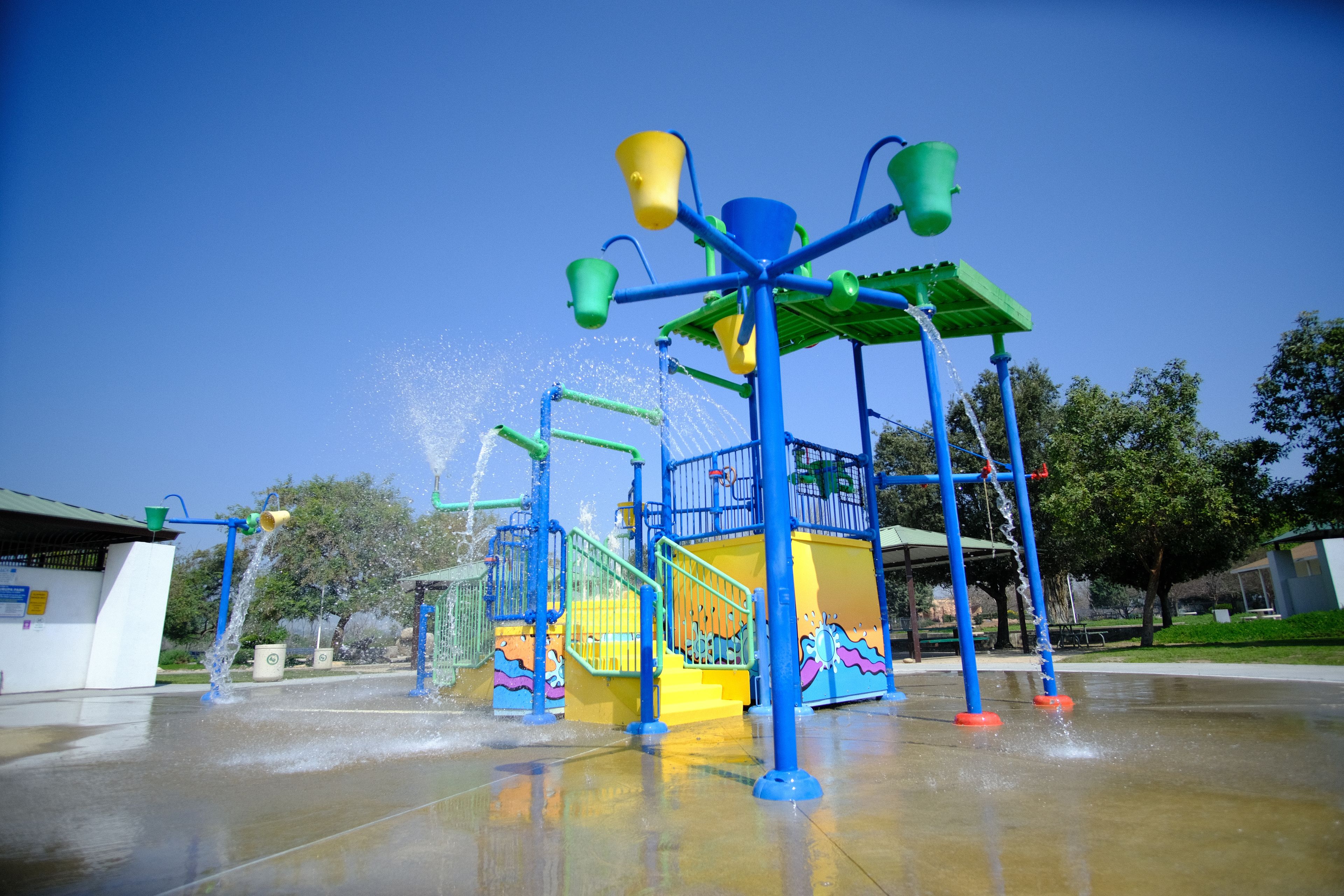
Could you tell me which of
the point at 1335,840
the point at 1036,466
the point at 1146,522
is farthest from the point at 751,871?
the point at 1036,466

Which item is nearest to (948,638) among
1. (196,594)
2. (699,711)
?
(699,711)

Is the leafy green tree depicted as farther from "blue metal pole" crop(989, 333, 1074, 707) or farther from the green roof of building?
"blue metal pole" crop(989, 333, 1074, 707)

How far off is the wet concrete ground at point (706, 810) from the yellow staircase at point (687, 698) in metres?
0.50

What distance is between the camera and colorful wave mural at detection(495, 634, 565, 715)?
10.8 meters

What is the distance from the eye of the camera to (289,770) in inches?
237

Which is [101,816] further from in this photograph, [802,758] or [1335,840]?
[1335,840]

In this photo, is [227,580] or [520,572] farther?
[227,580]

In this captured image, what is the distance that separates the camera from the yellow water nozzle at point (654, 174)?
14.0 feet

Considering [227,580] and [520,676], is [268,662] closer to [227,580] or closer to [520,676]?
[227,580]

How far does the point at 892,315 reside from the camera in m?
10.5

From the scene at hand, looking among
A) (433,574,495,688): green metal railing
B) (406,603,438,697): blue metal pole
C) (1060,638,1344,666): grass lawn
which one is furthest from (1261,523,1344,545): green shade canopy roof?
(406,603,438,697): blue metal pole

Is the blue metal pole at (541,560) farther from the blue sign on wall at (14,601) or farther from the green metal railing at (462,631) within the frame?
the blue sign on wall at (14,601)

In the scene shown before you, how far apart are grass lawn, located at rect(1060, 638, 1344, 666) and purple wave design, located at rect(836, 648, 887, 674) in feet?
27.1

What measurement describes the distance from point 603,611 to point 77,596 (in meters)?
19.1
